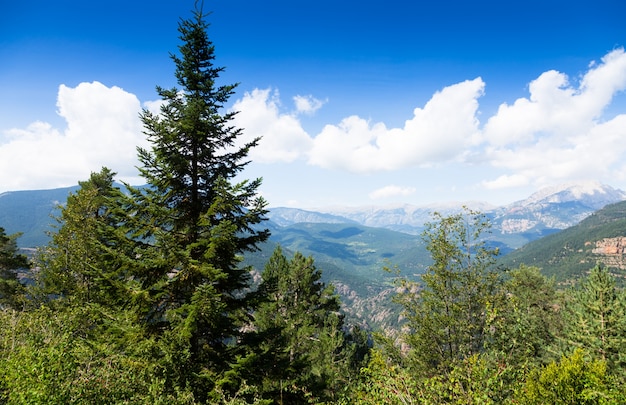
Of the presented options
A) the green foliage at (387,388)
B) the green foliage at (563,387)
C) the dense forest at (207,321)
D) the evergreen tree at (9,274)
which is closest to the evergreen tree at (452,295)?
the dense forest at (207,321)

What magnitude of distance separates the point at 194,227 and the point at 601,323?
111 ft

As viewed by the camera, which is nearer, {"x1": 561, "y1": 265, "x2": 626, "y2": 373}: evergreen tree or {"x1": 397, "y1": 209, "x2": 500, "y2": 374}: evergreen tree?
{"x1": 397, "y1": 209, "x2": 500, "y2": 374}: evergreen tree

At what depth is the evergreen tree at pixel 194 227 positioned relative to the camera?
1023 centimetres

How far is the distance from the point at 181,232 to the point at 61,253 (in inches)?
686

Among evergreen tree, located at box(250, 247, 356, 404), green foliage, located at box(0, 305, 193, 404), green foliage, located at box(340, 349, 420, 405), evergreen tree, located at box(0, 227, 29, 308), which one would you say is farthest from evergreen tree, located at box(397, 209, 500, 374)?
evergreen tree, located at box(0, 227, 29, 308)

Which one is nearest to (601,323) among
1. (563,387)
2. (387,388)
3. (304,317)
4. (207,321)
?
(563,387)

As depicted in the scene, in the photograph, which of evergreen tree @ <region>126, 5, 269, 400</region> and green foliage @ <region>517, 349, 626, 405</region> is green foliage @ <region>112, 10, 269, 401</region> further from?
green foliage @ <region>517, 349, 626, 405</region>

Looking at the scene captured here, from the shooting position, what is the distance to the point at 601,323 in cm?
2522

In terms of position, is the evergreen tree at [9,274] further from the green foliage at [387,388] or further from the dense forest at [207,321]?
the green foliage at [387,388]

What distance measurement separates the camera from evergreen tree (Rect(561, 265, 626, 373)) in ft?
78.7

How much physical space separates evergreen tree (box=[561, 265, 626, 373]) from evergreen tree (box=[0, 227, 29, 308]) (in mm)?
50385

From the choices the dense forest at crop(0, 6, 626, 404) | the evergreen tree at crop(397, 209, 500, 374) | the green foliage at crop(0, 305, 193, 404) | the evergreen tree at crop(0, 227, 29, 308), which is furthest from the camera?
the evergreen tree at crop(0, 227, 29, 308)

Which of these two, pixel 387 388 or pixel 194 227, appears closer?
pixel 387 388

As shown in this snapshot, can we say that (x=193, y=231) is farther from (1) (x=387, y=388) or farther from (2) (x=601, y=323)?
(2) (x=601, y=323)
